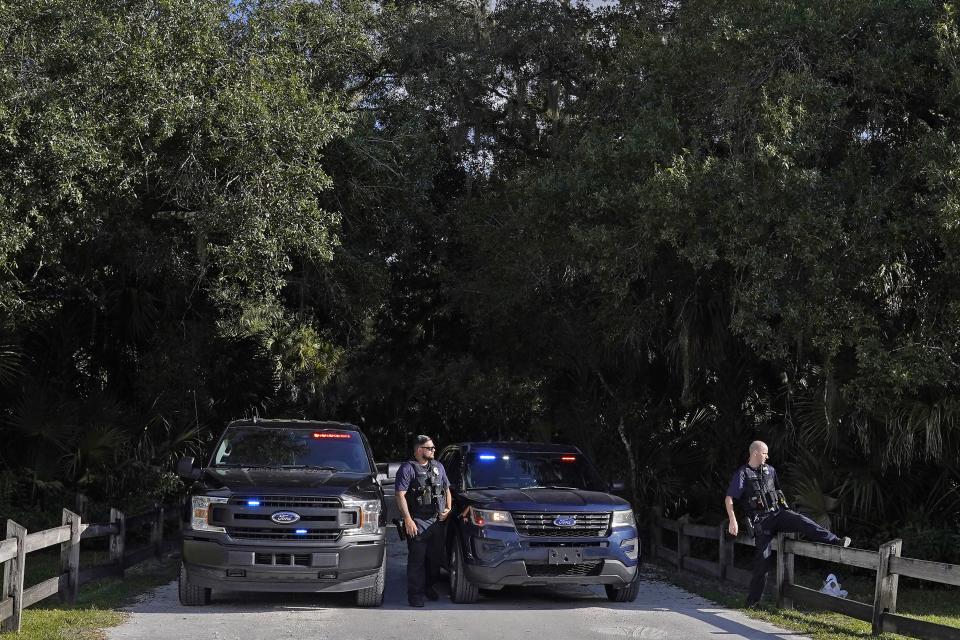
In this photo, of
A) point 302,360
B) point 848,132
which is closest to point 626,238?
point 848,132

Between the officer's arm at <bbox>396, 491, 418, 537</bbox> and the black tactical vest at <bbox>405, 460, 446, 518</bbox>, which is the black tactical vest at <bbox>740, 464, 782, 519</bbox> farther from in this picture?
the officer's arm at <bbox>396, 491, 418, 537</bbox>

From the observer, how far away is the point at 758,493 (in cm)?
1153

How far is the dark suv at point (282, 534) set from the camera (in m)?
10.7

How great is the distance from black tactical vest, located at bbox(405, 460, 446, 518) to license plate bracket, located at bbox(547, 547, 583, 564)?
1.29m

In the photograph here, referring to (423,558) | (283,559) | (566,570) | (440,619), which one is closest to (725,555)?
(566,570)

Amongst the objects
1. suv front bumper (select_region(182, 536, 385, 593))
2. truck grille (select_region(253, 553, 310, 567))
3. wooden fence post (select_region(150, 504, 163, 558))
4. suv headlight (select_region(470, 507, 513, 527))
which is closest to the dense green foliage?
wooden fence post (select_region(150, 504, 163, 558))

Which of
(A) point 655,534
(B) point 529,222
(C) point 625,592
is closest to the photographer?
(C) point 625,592

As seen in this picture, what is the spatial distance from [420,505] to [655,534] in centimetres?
683

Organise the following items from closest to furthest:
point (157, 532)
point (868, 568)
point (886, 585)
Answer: point (886, 585) → point (868, 568) → point (157, 532)

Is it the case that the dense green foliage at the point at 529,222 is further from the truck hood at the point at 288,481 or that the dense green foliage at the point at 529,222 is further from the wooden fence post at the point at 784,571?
the truck hood at the point at 288,481

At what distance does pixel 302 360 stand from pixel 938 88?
622 inches

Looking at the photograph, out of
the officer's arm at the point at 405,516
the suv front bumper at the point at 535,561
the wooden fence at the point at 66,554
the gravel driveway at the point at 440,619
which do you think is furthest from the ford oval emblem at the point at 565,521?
the wooden fence at the point at 66,554

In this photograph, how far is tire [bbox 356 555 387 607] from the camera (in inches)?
445

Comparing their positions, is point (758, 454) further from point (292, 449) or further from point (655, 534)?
point (655, 534)
